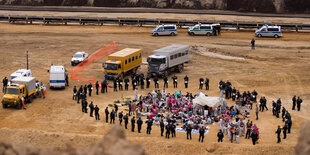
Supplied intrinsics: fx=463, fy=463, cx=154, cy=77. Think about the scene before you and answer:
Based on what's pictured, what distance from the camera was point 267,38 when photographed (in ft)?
219

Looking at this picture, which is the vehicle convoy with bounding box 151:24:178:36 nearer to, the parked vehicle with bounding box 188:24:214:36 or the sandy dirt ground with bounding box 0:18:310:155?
the sandy dirt ground with bounding box 0:18:310:155

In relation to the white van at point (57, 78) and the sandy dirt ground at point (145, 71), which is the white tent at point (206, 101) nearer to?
the sandy dirt ground at point (145, 71)

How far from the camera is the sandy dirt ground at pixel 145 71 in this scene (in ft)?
93.1

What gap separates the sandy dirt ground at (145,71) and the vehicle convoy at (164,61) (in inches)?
67.4

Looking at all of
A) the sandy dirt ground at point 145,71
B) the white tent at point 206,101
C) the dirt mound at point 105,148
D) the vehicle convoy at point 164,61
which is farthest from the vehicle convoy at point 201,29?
the dirt mound at point 105,148

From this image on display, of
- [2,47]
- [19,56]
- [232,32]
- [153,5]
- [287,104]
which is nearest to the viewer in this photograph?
[287,104]

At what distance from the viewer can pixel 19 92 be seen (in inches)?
1441

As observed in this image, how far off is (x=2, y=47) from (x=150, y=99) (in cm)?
3109

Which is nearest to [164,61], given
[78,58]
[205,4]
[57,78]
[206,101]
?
[57,78]

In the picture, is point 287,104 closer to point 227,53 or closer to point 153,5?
point 227,53

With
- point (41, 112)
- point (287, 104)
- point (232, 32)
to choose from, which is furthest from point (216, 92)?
point (232, 32)

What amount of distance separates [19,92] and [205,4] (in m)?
62.3

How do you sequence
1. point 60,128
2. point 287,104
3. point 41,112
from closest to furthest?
point 60,128 → point 41,112 → point 287,104

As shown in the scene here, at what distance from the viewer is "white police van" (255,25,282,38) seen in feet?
220
